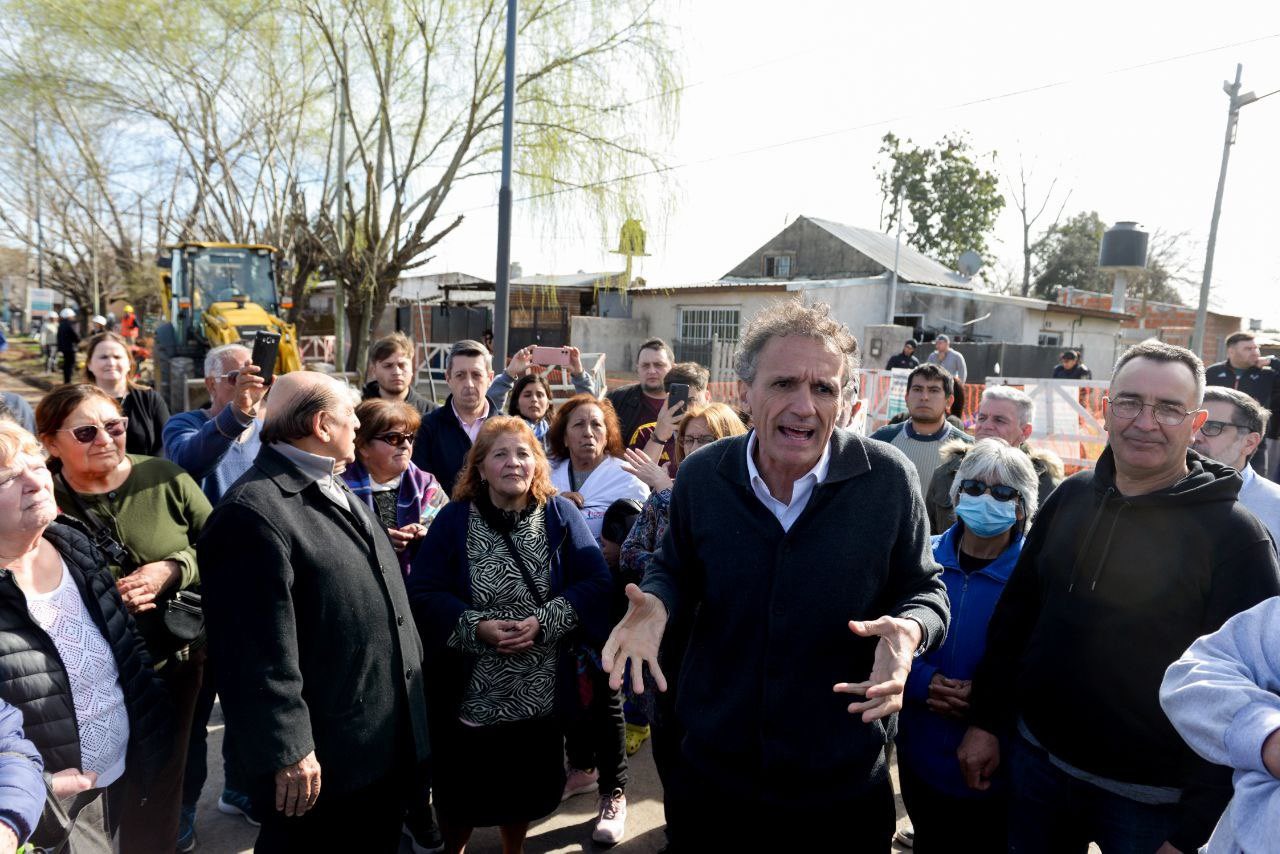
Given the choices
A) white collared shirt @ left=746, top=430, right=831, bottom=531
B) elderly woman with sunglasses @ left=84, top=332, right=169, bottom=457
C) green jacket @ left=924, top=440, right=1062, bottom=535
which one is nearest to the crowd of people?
white collared shirt @ left=746, top=430, right=831, bottom=531

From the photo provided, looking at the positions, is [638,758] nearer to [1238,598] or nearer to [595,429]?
[595,429]

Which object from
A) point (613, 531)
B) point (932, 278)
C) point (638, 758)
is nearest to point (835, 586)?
point (613, 531)

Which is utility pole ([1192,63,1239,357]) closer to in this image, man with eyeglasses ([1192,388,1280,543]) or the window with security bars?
the window with security bars

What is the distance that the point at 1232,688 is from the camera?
137 centimetres

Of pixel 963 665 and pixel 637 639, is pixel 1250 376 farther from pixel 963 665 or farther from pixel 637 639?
pixel 637 639

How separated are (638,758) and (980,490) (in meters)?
2.43

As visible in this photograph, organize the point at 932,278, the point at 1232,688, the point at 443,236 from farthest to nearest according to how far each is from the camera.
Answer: the point at 932,278, the point at 443,236, the point at 1232,688

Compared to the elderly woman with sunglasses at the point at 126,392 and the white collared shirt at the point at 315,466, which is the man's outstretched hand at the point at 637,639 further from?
the elderly woman with sunglasses at the point at 126,392

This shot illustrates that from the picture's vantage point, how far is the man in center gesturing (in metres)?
1.90

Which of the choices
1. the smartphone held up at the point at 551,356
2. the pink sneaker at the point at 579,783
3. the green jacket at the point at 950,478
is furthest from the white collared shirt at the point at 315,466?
the smartphone held up at the point at 551,356

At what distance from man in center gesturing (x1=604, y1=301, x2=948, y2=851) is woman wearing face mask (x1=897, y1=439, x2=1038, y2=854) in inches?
21.3

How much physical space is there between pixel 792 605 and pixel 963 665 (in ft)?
3.35

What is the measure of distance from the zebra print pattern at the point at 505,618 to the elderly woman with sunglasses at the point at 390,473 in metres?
0.49

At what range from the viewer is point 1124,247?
90.7 ft
